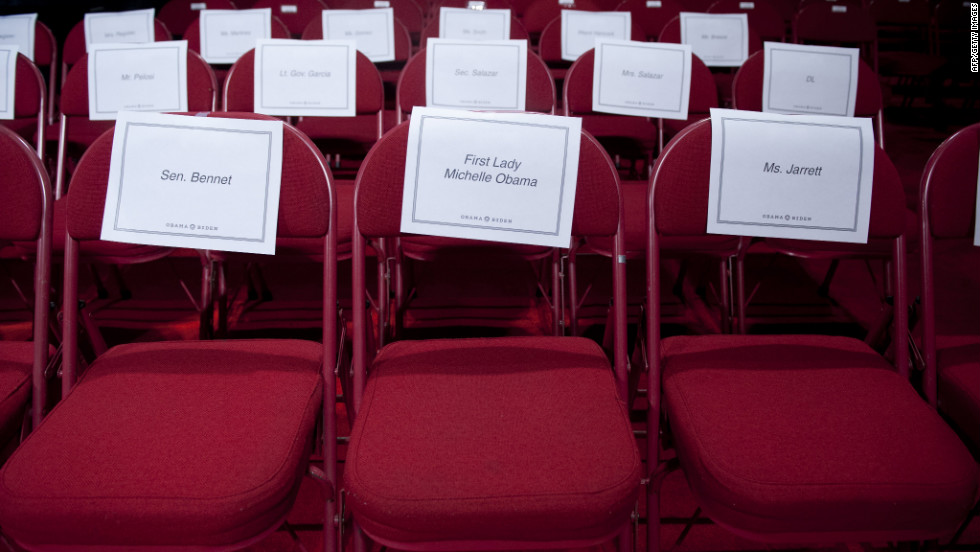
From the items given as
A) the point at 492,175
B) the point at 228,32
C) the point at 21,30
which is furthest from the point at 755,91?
the point at 21,30

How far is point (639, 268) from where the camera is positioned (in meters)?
3.38

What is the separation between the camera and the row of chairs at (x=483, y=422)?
3.51 feet

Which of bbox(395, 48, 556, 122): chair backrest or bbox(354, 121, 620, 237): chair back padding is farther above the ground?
bbox(395, 48, 556, 122): chair backrest

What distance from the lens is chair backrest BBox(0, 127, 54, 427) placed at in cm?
145

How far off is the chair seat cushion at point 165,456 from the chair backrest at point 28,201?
23cm

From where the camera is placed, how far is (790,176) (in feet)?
4.95

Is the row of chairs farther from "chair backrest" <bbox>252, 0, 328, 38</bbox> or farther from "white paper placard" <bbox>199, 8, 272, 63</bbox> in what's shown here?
"chair backrest" <bbox>252, 0, 328, 38</bbox>

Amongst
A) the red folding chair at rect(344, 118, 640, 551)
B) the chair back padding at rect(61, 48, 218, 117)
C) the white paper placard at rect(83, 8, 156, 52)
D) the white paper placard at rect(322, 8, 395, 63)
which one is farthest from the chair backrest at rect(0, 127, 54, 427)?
the white paper placard at rect(83, 8, 156, 52)

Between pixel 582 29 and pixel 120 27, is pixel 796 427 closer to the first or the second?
pixel 582 29

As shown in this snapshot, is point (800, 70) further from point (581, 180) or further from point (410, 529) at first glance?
point (410, 529)

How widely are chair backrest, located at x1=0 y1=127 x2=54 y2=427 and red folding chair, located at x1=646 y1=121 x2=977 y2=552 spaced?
1.39 meters

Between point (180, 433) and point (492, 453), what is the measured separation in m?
0.59

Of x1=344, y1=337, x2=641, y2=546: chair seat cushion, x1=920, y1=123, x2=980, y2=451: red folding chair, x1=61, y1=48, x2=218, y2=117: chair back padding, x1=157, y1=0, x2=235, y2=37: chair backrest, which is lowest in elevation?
x1=344, y1=337, x2=641, y2=546: chair seat cushion

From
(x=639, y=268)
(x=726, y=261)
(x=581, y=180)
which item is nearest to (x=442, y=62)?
(x=581, y=180)
